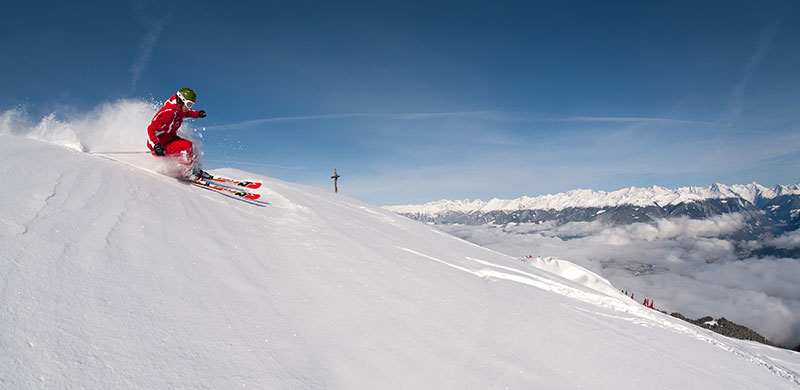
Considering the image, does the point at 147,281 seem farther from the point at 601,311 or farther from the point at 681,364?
the point at 601,311

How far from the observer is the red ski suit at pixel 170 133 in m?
7.54

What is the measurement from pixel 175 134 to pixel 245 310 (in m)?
Answer: 6.14

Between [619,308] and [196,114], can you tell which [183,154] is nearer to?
[196,114]

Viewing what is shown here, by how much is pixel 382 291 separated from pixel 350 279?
0.50 metres

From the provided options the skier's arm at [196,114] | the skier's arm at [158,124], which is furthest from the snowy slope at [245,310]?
the skier's arm at [196,114]

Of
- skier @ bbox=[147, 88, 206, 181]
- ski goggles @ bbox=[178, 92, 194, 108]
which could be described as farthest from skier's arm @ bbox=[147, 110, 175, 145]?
ski goggles @ bbox=[178, 92, 194, 108]

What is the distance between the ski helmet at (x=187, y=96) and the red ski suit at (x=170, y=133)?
0.12 m

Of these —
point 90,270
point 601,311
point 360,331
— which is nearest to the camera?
point 90,270

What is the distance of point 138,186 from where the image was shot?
226 inches

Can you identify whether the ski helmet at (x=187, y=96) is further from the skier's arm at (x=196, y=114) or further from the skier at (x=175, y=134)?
the skier's arm at (x=196, y=114)

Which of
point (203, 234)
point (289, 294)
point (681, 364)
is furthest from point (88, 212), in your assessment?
point (681, 364)

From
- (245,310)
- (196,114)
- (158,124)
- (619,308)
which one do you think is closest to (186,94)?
(196,114)

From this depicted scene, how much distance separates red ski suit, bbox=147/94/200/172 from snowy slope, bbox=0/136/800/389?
77cm

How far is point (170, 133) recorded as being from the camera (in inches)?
308
